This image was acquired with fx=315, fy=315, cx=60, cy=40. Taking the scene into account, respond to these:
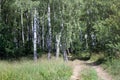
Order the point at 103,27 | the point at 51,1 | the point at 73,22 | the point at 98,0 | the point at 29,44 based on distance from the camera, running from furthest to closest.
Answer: the point at 29,44
the point at 98,0
the point at 73,22
the point at 51,1
the point at 103,27

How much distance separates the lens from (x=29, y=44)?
140ft

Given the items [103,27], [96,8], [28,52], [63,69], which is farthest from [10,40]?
[63,69]

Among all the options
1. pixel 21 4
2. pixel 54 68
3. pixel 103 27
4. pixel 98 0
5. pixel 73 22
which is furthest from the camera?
pixel 98 0

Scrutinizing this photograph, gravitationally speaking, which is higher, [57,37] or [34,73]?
[34,73]

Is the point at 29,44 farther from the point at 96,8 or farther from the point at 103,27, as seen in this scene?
the point at 103,27

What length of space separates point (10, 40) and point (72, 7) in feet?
34.0

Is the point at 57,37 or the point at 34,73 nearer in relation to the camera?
the point at 34,73

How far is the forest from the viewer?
636 inches

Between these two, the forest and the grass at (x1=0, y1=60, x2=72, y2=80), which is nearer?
the grass at (x1=0, y1=60, x2=72, y2=80)

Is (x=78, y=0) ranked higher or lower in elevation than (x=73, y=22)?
higher

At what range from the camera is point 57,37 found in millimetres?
35469

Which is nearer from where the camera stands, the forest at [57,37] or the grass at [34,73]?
the grass at [34,73]

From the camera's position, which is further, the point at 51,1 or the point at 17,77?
the point at 51,1

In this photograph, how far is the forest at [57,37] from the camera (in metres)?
16.2
